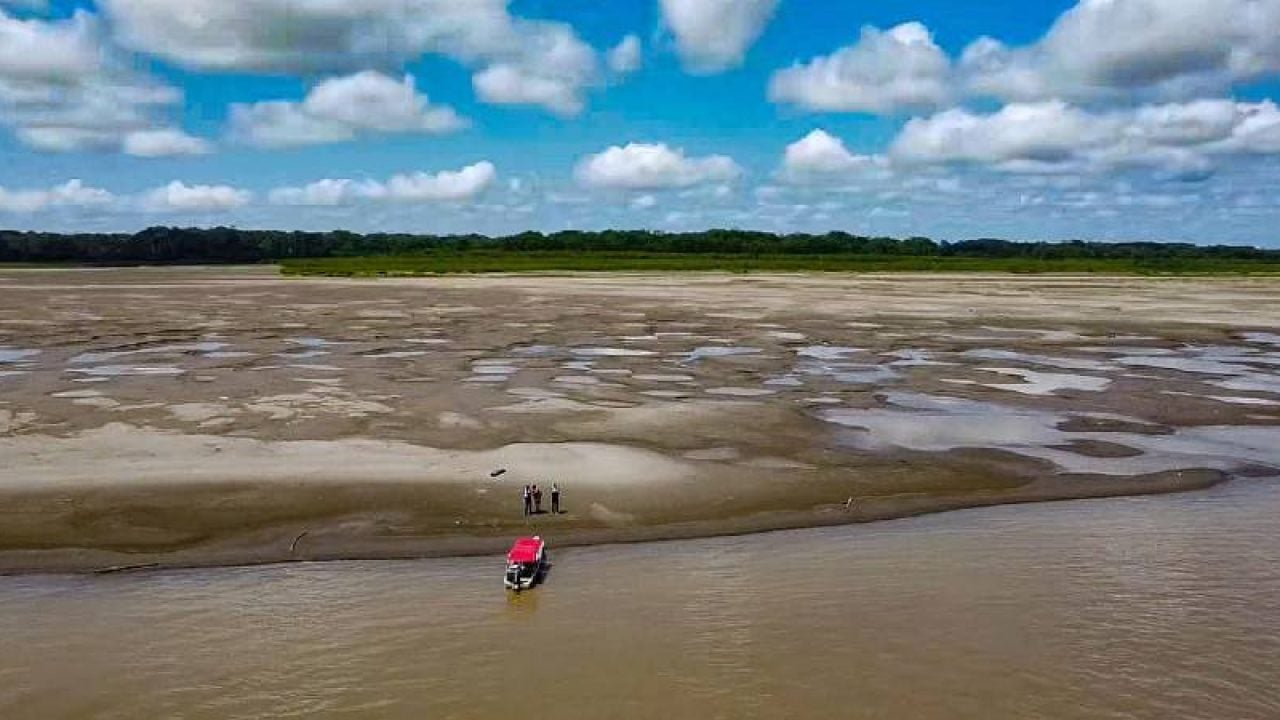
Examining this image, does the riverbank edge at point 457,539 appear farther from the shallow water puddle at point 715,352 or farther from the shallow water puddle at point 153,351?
the shallow water puddle at point 153,351

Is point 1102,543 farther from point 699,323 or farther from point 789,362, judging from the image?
A: point 699,323

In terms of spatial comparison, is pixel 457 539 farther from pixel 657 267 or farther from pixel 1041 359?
pixel 657 267

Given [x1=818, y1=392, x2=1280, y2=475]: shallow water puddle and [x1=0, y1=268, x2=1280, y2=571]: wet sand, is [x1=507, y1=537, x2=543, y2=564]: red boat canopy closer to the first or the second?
[x1=0, y1=268, x2=1280, y2=571]: wet sand

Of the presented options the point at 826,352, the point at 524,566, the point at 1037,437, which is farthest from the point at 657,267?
the point at 524,566

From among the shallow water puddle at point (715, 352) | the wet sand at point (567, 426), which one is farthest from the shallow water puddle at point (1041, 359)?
the shallow water puddle at point (715, 352)

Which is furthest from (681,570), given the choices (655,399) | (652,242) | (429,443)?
(652,242)

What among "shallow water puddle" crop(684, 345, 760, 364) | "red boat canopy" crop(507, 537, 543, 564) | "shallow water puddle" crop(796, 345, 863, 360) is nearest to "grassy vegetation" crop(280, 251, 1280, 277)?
"shallow water puddle" crop(684, 345, 760, 364)
